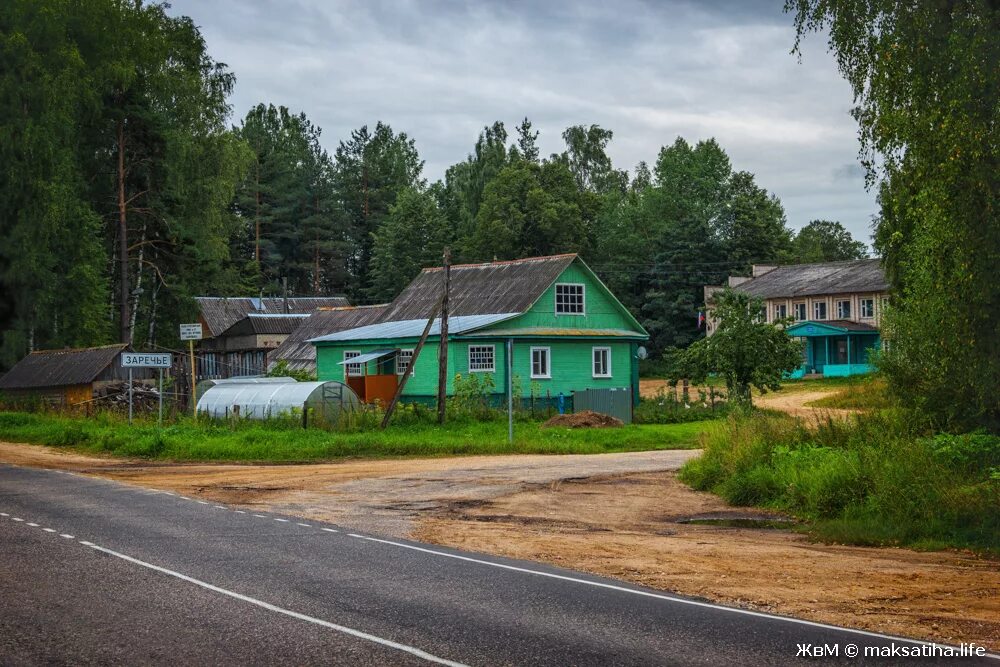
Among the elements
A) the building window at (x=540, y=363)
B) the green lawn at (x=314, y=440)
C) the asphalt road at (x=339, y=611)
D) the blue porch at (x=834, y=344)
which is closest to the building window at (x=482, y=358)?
the building window at (x=540, y=363)

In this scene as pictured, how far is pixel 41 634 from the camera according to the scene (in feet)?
30.2

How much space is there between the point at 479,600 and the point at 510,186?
71.0 meters

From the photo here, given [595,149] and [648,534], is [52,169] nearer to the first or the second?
[648,534]

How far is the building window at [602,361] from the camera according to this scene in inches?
1791

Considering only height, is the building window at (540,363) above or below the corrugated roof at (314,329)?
below

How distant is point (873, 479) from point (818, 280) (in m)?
59.3

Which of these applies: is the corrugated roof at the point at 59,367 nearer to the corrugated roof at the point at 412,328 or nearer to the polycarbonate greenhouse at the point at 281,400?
the polycarbonate greenhouse at the point at 281,400

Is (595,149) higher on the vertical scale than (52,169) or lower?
higher

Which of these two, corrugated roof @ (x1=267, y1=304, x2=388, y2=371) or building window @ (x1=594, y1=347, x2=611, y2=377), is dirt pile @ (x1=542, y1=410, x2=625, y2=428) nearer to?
building window @ (x1=594, y1=347, x2=611, y2=377)

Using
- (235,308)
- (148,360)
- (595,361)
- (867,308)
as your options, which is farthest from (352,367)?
(867,308)

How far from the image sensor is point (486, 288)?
1908 inches

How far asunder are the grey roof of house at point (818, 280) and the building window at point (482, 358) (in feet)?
111

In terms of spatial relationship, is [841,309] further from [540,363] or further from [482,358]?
[482,358]

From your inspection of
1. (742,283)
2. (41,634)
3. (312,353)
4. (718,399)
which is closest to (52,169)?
(312,353)
